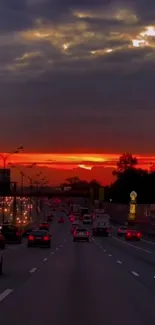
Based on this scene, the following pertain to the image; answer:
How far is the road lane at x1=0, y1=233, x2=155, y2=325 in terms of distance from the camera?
15.1 meters

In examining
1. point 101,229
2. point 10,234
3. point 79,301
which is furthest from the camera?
point 101,229

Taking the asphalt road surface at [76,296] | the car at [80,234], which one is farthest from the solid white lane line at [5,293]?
the car at [80,234]

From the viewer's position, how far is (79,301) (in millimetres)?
18672

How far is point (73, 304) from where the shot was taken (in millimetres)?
17938

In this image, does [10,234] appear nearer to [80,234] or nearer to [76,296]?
[80,234]

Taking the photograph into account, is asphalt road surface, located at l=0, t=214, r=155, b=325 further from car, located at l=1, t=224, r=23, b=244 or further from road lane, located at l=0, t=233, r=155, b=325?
car, located at l=1, t=224, r=23, b=244

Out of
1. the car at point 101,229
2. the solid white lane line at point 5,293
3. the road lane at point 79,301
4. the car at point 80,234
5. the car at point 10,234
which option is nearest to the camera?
the road lane at point 79,301

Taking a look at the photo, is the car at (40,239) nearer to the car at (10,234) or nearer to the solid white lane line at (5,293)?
the car at (10,234)

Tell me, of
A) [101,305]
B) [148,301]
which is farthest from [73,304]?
[148,301]

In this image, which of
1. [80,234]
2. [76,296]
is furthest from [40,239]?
[76,296]

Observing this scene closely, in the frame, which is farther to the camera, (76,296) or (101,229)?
(101,229)

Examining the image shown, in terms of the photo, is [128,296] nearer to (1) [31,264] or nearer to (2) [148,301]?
(2) [148,301]

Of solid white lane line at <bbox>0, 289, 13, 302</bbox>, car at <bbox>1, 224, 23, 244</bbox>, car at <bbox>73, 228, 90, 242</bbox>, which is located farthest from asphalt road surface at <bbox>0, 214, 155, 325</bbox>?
car at <bbox>73, 228, 90, 242</bbox>

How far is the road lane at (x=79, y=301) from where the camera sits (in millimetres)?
15141
